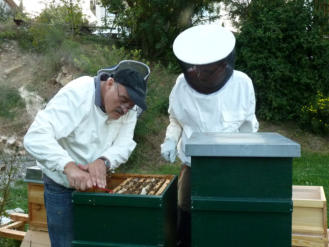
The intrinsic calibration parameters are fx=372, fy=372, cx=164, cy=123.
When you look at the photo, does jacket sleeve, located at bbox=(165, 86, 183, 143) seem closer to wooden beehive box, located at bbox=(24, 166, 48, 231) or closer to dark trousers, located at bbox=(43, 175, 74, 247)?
dark trousers, located at bbox=(43, 175, 74, 247)

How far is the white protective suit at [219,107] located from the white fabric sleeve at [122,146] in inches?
14.6

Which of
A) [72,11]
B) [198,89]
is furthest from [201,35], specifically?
[72,11]

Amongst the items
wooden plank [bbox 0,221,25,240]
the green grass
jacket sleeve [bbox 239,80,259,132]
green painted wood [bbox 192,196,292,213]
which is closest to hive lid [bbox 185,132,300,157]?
green painted wood [bbox 192,196,292,213]

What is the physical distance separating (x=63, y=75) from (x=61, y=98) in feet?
25.0

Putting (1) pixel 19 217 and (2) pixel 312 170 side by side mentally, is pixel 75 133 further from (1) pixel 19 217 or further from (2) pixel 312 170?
(2) pixel 312 170

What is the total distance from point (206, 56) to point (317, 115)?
631 centimetres

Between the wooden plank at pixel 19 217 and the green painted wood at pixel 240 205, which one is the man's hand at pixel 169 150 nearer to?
the green painted wood at pixel 240 205

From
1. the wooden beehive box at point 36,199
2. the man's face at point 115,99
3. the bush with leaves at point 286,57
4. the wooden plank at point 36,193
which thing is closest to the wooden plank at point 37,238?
the wooden beehive box at point 36,199

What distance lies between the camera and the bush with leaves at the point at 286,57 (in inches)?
306

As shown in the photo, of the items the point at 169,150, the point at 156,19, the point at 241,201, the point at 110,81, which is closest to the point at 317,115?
the point at 156,19

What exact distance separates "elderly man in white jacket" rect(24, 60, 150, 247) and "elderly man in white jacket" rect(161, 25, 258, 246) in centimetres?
33

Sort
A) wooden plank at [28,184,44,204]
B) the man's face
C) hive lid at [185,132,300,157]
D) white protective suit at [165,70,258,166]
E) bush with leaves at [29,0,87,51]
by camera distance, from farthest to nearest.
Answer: bush with leaves at [29,0,87,51]
wooden plank at [28,184,44,204]
white protective suit at [165,70,258,166]
the man's face
hive lid at [185,132,300,157]

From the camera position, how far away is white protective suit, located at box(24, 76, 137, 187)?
5.80 feet

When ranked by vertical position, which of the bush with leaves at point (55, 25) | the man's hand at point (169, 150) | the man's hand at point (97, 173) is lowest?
the man's hand at point (169, 150)
